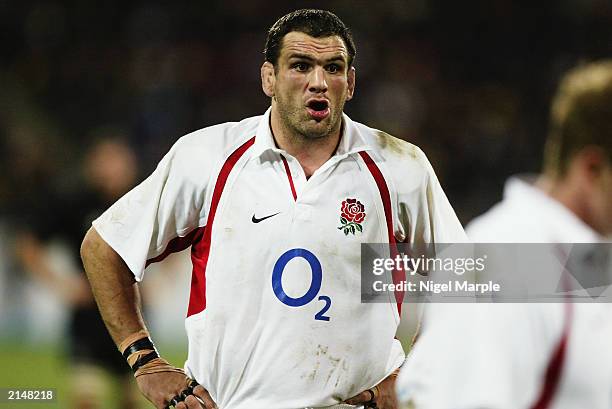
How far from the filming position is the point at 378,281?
12.9 ft

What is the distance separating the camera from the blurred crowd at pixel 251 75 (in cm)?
1381

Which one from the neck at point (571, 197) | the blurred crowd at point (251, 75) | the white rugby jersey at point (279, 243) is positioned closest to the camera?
the neck at point (571, 197)

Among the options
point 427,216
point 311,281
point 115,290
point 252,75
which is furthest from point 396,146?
point 252,75

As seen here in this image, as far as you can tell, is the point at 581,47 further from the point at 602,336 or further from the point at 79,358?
the point at 602,336

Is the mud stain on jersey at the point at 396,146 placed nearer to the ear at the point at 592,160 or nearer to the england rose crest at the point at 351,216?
the england rose crest at the point at 351,216

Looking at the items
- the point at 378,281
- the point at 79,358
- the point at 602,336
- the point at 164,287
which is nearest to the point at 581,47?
the point at 164,287

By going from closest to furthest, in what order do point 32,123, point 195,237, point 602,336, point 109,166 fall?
point 602,336 → point 195,237 → point 109,166 → point 32,123

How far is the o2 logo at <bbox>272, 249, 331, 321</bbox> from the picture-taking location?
3846mm

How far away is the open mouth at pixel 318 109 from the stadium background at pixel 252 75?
8.91 metres

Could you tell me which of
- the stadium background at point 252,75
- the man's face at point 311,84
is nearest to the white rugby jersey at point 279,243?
the man's face at point 311,84

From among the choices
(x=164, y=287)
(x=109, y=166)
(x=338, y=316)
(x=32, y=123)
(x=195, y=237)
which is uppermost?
(x=32, y=123)

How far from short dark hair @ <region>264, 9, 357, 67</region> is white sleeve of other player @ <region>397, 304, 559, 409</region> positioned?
1.83 metres

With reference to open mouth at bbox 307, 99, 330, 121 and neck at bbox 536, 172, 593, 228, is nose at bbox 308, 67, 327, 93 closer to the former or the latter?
open mouth at bbox 307, 99, 330, 121

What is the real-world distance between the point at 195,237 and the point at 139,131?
385 inches
